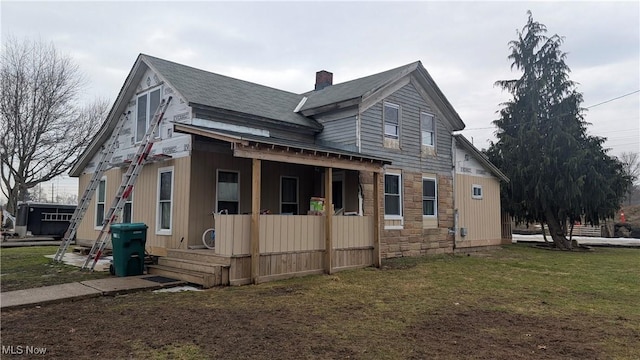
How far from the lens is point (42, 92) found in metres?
25.2

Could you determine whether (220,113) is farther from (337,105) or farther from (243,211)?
(337,105)

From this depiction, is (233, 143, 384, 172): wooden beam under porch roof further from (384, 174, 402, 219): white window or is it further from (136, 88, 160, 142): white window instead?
(136, 88, 160, 142): white window

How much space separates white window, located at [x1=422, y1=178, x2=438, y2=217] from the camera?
1399 centimetres

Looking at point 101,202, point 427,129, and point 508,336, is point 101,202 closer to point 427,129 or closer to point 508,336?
point 427,129

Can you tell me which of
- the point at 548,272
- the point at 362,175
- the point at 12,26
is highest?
the point at 12,26

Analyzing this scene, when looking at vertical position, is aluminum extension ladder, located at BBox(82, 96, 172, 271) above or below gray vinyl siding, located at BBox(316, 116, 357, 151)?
below

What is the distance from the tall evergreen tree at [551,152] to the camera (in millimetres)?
16859

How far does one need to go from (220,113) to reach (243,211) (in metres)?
2.68

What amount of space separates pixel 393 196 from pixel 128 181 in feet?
25.2

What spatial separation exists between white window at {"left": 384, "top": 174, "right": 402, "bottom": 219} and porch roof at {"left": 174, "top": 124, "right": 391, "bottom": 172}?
194 centimetres

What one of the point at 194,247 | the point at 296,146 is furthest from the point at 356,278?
the point at 194,247

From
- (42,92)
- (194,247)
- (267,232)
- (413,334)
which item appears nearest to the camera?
(413,334)

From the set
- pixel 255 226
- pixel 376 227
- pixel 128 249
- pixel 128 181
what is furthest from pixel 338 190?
pixel 128 249

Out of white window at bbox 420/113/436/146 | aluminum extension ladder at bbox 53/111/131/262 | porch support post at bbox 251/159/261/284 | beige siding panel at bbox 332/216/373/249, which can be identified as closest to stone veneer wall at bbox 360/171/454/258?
beige siding panel at bbox 332/216/373/249
